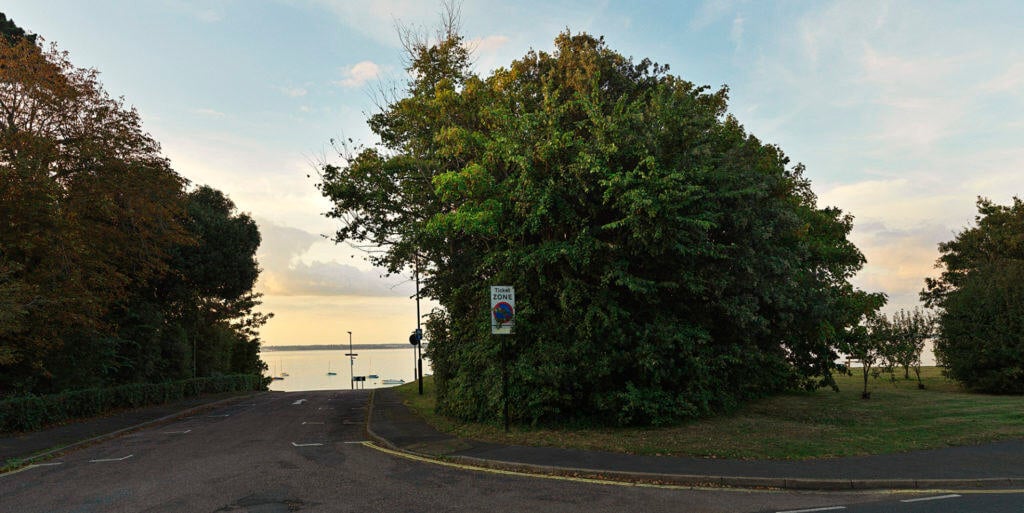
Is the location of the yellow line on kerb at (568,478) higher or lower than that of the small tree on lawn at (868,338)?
lower

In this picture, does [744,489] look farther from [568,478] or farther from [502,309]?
[502,309]

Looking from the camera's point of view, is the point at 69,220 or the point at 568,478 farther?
the point at 69,220

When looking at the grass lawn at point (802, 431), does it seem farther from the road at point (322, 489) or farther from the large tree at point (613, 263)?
the road at point (322, 489)

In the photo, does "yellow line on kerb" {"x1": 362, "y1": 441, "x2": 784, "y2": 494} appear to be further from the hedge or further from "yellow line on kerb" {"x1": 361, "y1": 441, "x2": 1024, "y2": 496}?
the hedge

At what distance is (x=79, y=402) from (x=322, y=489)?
16.9 m

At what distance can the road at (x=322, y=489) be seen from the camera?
7.75 metres

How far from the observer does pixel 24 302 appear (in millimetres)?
17375

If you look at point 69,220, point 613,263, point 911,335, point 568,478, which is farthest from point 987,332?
point 69,220

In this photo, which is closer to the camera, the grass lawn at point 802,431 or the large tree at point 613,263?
the grass lawn at point 802,431

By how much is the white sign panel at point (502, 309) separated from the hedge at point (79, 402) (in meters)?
14.9

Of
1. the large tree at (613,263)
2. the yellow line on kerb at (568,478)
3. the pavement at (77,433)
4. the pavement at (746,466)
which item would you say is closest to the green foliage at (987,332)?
the large tree at (613,263)

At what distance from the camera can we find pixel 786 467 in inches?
369

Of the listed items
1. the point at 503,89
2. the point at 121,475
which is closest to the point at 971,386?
the point at 503,89

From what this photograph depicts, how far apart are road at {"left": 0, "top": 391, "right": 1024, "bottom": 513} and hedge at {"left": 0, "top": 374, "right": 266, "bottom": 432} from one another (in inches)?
209
